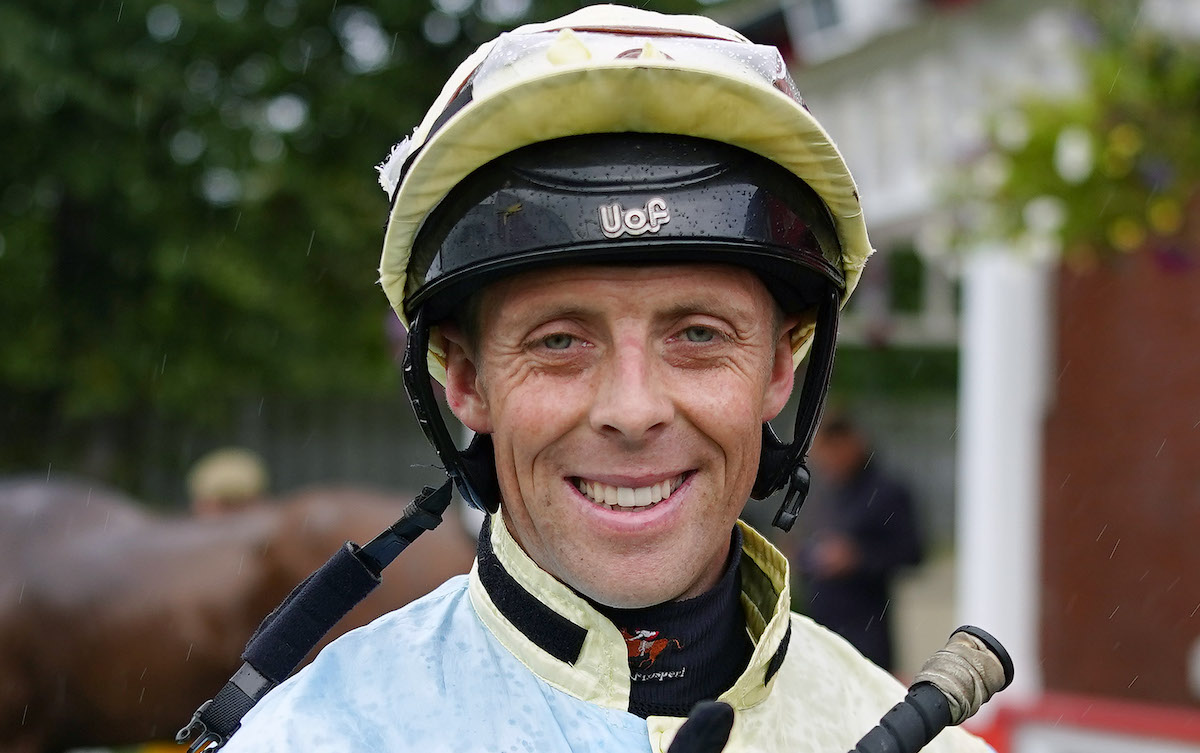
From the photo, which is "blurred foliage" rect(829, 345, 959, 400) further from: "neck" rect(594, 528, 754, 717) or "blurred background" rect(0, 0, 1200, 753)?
"neck" rect(594, 528, 754, 717)

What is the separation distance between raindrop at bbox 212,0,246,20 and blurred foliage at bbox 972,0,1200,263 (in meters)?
8.88

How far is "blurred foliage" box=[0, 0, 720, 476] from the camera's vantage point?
11414 millimetres

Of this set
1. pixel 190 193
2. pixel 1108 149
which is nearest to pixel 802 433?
pixel 1108 149

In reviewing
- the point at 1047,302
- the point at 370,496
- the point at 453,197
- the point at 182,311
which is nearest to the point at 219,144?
the point at 182,311

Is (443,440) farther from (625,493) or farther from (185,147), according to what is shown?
(185,147)

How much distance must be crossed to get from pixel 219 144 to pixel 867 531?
7.28m

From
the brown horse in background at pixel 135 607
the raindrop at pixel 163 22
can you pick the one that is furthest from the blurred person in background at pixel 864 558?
the raindrop at pixel 163 22

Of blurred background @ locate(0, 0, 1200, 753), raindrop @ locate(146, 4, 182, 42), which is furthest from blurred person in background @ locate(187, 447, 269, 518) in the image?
raindrop @ locate(146, 4, 182, 42)

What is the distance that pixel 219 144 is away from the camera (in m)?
11.3

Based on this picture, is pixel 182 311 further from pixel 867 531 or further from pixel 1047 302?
pixel 1047 302

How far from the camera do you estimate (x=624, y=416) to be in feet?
4.98

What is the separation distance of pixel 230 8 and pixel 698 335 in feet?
36.7

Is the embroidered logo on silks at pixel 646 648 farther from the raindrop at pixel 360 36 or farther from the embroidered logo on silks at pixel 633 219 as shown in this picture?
the raindrop at pixel 360 36

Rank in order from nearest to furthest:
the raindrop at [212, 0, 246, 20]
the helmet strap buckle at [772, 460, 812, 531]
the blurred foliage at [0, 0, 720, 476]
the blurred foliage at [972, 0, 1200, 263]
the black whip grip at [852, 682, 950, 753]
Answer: the black whip grip at [852, 682, 950, 753] < the helmet strap buckle at [772, 460, 812, 531] < the blurred foliage at [972, 0, 1200, 263] < the blurred foliage at [0, 0, 720, 476] < the raindrop at [212, 0, 246, 20]
